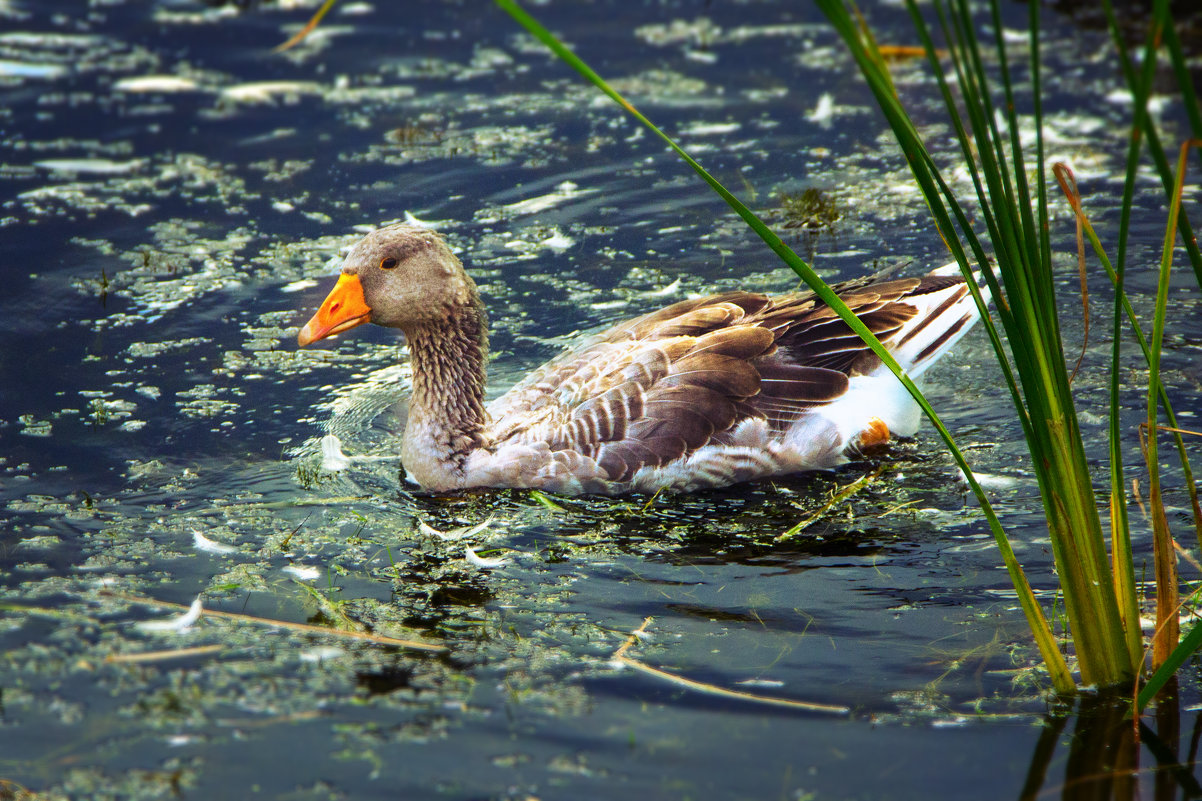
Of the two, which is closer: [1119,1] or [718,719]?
[718,719]

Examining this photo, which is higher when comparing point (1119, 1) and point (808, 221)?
point (1119, 1)

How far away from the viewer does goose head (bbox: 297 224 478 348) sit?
630 centimetres

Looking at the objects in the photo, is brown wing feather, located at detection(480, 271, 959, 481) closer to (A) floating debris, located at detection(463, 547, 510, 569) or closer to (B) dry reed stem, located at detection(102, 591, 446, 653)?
(A) floating debris, located at detection(463, 547, 510, 569)

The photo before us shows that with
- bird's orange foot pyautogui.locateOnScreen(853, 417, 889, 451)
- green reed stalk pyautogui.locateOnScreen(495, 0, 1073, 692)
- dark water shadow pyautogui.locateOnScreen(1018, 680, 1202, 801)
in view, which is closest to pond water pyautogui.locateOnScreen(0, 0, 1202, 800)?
dark water shadow pyautogui.locateOnScreen(1018, 680, 1202, 801)

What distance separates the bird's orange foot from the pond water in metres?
0.14

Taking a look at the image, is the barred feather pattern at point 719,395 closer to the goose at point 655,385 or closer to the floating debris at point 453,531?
the goose at point 655,385

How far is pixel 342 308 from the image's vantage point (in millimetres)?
6301

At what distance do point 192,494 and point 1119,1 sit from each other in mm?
13361

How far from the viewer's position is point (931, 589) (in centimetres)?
520

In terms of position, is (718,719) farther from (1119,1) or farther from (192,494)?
(1119,1)

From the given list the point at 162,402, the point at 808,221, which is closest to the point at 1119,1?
the point at 808,221

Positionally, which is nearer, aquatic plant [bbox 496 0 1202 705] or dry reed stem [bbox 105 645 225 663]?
aquatic plant [bbox 496 0 1202 705]

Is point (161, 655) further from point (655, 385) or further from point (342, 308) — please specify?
point (655, 385)

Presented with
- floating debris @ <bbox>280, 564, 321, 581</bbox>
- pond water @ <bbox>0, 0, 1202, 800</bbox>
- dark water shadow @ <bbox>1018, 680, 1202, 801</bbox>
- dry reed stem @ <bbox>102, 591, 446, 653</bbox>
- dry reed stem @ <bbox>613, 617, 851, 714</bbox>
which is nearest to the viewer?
dark water shadow @ <bbox>1018, 680, 1202, 801</bbox>
